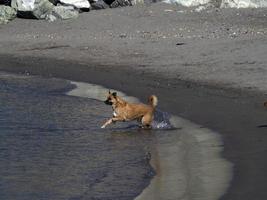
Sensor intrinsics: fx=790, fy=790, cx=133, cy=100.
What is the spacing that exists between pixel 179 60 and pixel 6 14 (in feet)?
39.8

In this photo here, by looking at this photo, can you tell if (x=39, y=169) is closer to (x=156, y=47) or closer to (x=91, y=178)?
(x=91, y=178)

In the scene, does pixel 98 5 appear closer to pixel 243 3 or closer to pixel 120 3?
pixel 120 3

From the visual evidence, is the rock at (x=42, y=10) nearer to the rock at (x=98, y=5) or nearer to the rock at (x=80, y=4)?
the rock at (x=80, y=4)

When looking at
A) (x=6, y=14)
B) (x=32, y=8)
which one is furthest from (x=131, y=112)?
(x=6, y=14)

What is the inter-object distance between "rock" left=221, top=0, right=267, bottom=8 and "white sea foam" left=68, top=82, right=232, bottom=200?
16.7 metres

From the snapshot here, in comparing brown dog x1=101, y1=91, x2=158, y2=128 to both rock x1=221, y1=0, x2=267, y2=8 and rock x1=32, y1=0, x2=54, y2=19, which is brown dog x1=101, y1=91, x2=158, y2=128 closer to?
rock x1=221, y1=0, x2=267, y2=8

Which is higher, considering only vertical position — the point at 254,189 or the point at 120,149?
the point at 254,189

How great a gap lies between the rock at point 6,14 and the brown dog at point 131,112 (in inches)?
699

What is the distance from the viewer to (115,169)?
10.3 m

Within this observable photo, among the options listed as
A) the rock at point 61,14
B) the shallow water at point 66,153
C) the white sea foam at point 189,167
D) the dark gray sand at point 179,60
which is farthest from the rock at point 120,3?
the white sea foam at point 189,167

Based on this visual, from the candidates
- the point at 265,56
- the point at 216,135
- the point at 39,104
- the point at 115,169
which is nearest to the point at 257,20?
the point at 265,56

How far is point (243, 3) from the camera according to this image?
2958 cm

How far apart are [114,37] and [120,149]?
13.6 meters

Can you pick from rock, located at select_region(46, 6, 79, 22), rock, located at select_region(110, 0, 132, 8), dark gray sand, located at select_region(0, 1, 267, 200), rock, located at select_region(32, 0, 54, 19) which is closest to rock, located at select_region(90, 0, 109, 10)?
rock, located at select_region(110, 0, 132, 8)
